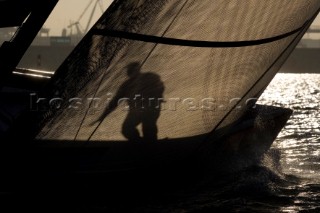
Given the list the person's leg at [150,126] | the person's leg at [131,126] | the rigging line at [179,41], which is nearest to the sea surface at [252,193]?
the person's leg at [150,126]

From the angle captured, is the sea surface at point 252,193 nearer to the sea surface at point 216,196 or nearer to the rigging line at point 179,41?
the sea surface at point 216,196

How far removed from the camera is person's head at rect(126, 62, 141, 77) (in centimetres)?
434

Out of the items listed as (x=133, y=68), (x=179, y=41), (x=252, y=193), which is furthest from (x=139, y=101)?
(x=252, y=193)

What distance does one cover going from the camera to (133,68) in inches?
173

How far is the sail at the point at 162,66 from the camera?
4023 mm

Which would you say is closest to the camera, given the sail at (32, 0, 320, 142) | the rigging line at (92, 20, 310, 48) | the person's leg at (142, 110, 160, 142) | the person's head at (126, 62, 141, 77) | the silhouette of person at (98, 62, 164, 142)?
the rigging line at (92, 20, 310, 48)

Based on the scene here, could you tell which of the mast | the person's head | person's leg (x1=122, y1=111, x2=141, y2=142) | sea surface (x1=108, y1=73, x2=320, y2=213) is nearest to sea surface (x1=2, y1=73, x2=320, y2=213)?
sea surface (x1=108, y1=73, x2=320, y2=213)

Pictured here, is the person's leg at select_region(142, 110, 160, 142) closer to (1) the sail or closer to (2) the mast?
(1) the sail

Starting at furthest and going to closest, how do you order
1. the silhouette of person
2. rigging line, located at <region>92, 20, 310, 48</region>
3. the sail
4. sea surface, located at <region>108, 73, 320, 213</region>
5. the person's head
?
sea surface, located at <region>108, 73, 320, 213</region> → the silhouette of person → the person's head → the sail → rigging line, located at <region>92, 20, 310, 48</region>

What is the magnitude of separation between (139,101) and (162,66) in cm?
49

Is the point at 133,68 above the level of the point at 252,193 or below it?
above

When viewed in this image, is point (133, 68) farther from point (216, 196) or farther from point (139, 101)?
point (216, 196)

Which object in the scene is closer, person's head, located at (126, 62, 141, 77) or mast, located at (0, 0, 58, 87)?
mast, located at (0, 0, 58, 87)

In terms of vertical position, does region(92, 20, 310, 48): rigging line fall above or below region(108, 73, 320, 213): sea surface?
above
